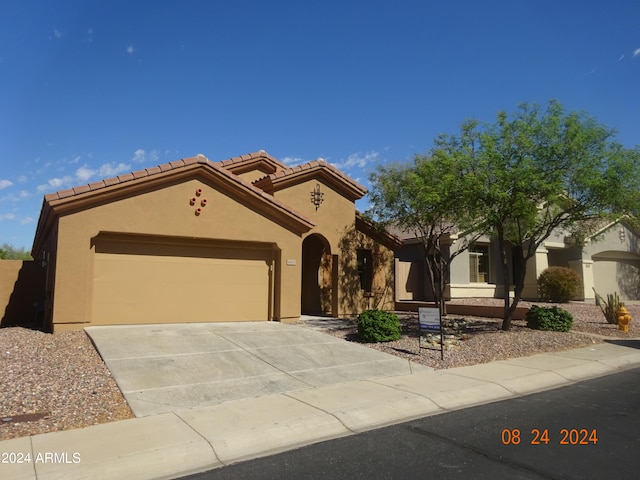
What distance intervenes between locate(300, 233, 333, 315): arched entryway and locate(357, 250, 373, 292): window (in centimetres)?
121

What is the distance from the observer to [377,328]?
12523 millimetres

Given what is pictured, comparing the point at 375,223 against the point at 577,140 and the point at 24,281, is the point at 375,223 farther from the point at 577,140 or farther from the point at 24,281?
the point at 24,281

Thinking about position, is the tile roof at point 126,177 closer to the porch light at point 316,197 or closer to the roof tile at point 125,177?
the roof tile at point 125,177

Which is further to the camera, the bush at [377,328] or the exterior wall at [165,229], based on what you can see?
the bush at [377,328]

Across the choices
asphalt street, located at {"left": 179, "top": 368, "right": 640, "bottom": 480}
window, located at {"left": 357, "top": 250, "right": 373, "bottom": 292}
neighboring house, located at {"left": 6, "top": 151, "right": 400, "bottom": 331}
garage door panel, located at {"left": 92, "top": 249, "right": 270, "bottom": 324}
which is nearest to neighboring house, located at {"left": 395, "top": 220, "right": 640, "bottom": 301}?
window, located at {"left": 357, "top": 250, "right": 373, "bottom": 292}

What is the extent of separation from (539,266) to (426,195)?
1543 centimetres

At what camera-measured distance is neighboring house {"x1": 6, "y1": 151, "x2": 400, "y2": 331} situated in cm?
1199

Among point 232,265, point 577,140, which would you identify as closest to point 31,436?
point 232,265

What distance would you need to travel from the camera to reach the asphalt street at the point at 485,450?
4.99 metres

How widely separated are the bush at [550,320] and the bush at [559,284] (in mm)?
9476
